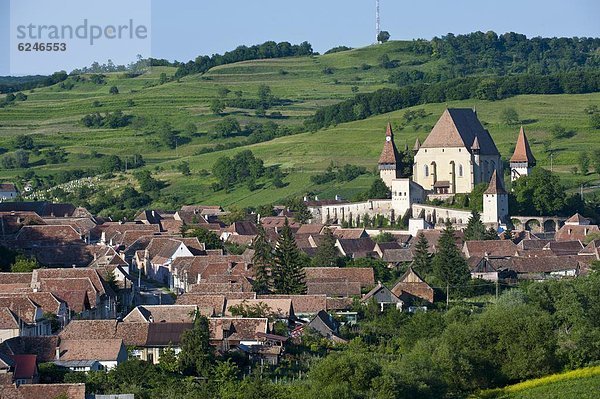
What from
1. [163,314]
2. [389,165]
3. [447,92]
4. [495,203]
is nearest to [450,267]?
[163,314]

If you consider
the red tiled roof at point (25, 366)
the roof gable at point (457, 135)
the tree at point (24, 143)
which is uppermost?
the tree at point (24, 143)

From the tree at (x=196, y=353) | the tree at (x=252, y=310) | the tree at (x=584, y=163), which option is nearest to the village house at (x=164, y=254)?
the tree at (x=252, y=310)

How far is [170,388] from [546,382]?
12.0m

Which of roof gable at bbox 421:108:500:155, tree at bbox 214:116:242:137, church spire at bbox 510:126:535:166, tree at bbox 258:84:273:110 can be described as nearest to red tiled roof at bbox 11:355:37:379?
roof gable at bbox 421:108:500:155

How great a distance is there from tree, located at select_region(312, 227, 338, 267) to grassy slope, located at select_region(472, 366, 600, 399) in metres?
23.9

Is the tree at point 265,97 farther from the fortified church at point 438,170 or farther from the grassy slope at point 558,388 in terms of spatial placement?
the grassy slope at point 558,388

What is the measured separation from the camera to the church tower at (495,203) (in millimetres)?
92188

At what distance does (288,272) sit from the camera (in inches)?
2532

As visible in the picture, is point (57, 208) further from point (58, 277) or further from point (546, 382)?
point (546, 382)

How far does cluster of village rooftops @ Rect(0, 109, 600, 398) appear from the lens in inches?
1918

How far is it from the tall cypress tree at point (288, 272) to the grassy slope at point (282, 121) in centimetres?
→ 5162

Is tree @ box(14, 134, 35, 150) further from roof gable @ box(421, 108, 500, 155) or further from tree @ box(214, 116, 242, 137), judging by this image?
roof gable @ box(421, 108, 500, 155)

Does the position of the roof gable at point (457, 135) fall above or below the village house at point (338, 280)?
above

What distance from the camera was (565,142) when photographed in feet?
425
